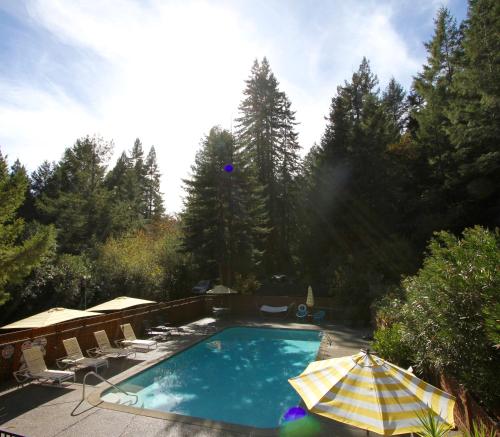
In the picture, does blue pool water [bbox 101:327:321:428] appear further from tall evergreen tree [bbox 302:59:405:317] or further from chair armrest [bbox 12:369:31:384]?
tall evergreen tree [bbox 302:59:405:317]

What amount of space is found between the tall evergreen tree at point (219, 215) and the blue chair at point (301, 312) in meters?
4.21

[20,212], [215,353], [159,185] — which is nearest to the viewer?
[215,353]

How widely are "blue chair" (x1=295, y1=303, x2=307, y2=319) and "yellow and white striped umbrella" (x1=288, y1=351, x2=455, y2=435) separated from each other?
1484 cm

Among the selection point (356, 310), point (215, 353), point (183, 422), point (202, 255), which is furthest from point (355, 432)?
point (202, 255)

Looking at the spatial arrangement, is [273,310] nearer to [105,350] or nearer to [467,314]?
[105,350]

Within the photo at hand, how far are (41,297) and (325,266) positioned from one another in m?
17.9

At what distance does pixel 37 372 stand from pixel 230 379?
554 cm

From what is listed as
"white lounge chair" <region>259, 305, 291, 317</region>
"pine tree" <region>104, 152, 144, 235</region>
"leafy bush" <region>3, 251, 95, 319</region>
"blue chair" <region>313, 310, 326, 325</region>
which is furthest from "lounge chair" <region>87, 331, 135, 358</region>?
"pine tree" <region>104, 152, 144, 235</region>

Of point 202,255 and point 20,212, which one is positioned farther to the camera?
point 20,212

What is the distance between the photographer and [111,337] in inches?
492

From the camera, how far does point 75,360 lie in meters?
9.87

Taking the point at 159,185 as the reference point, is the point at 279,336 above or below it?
below

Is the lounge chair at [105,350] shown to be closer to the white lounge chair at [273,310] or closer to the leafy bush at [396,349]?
the leafy bush at [396,349]

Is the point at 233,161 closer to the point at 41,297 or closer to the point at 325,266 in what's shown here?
the point at 325,266
